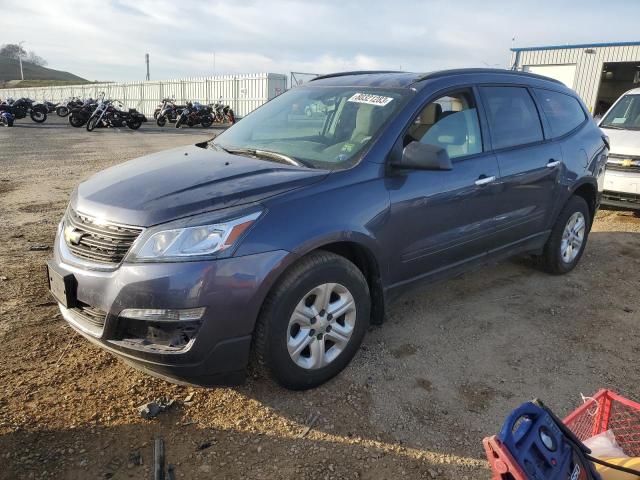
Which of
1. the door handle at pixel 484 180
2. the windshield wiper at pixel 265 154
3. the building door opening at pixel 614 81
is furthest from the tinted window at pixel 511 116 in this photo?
the building door opening at pixel 614 81

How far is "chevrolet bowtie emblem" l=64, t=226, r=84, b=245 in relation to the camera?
8.71ft

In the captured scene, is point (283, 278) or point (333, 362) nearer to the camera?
point (283, 278)

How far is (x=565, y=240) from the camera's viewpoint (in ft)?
15.6

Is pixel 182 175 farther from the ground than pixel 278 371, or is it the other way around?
pixel 182 175

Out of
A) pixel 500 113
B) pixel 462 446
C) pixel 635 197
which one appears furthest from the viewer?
pixel 635 197

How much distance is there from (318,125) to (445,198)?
1021 millimetres

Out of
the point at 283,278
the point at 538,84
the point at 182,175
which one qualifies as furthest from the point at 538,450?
the point at 538,84

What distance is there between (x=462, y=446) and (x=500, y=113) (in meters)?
2.52

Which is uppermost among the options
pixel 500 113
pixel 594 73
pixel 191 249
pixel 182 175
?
pixel 594 73

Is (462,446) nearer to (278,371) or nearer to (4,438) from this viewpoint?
(278,371)

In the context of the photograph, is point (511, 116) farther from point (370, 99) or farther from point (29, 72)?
point (29, 72)

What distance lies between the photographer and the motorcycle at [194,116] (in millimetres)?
23984

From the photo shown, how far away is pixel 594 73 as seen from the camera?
64.6 ft

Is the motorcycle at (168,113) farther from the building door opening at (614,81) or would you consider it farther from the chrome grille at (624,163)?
the chrome grille at (624,163)
